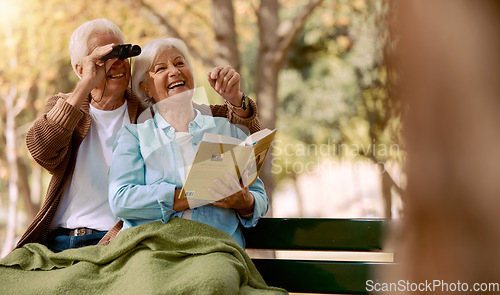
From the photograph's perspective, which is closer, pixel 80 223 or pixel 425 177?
pixel 425 177

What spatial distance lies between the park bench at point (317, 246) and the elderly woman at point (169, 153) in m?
0.26

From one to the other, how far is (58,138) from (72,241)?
0.51 metres

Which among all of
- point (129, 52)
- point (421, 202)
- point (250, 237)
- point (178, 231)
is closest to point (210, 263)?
point (178, 231)

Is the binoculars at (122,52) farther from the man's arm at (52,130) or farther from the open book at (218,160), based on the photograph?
the open book at (218,160)

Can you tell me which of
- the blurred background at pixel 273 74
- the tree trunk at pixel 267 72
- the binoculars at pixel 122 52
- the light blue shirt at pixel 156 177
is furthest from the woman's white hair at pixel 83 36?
the tree trunk at pixel 267 72

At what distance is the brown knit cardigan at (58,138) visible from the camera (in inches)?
103

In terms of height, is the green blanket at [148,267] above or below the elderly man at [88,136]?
below

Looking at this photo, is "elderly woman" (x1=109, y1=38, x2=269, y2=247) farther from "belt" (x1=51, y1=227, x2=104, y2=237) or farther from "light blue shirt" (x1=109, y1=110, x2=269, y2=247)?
"belt" (x1=51, y1=227, x2=104, y2=237)

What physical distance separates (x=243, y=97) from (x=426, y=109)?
1838 mm

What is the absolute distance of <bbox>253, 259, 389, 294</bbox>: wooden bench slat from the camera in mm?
2783

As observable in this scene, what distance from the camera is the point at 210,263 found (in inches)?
86.4

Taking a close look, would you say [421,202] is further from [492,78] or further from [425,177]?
[492,78]

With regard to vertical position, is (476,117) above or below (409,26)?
below

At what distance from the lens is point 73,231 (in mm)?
2828
